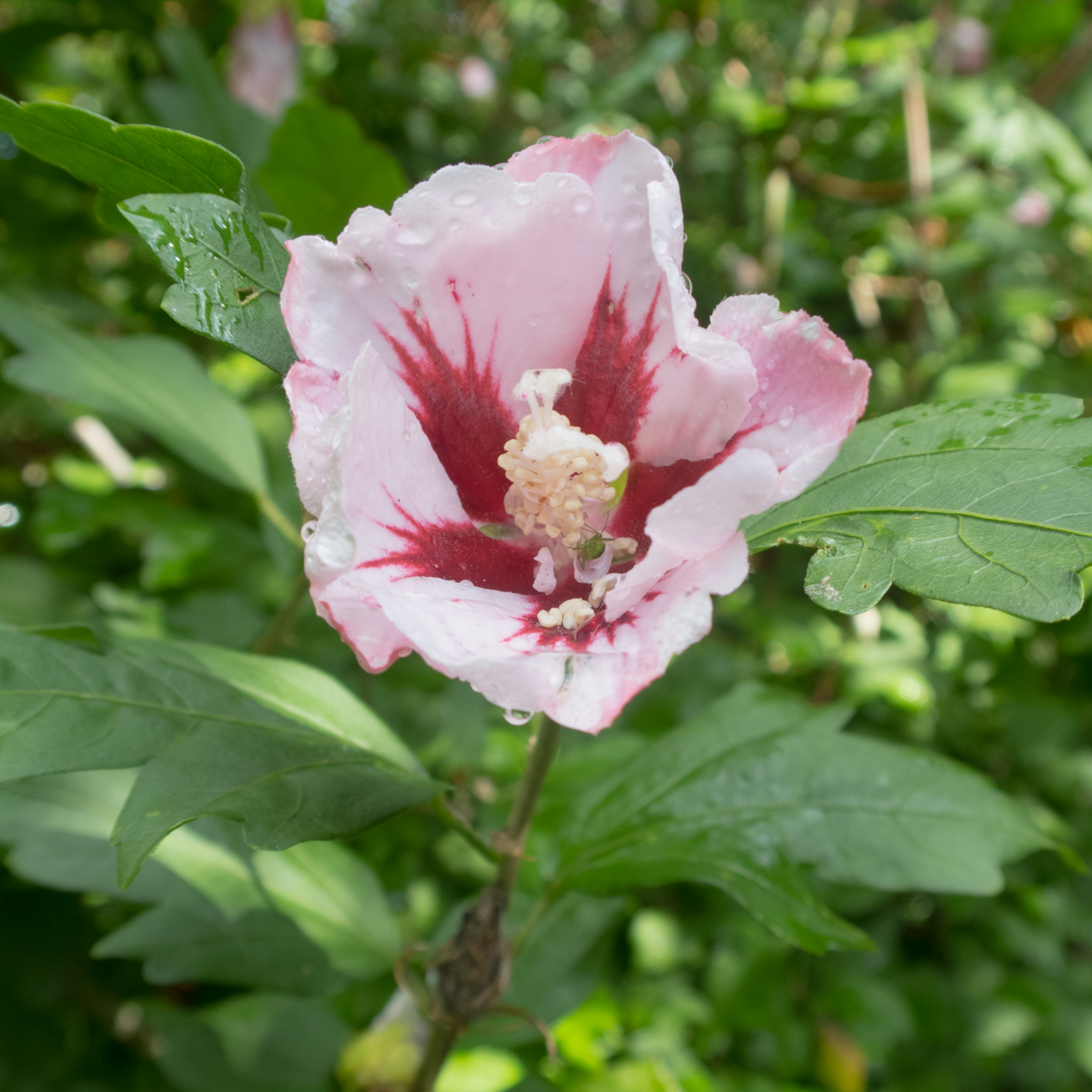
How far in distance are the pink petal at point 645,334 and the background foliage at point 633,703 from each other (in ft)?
0.73

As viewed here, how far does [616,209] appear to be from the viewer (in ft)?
1.96

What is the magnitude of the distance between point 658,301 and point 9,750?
0.52 metres

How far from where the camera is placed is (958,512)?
56cm

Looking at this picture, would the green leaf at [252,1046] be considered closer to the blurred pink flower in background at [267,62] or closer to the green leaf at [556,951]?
the green leaf at [556,951]

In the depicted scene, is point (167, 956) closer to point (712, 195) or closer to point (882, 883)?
point (882, 883)

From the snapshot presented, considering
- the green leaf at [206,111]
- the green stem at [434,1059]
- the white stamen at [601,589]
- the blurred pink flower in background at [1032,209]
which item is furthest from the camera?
the blurred pink flower in background at [1032,209]

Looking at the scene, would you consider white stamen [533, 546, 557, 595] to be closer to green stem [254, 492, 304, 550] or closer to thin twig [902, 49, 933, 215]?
green stem [254, 492, 304, 550]

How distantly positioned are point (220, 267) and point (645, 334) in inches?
11.0

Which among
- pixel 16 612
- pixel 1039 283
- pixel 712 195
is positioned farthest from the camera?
pixel 712 195

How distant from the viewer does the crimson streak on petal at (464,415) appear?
0.63 metres

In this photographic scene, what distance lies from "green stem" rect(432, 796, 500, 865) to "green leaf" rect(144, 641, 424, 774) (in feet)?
0.17

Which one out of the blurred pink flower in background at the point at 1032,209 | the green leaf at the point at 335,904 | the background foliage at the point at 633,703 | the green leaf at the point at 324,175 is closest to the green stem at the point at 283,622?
the background foliage at the point at 633,703

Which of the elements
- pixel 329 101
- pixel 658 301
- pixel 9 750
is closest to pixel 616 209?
pixel 658 301

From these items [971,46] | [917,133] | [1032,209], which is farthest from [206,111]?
[971,46]
